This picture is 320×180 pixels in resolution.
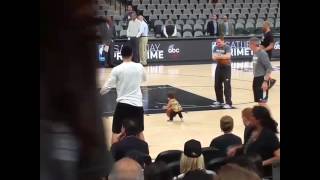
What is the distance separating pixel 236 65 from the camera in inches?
741

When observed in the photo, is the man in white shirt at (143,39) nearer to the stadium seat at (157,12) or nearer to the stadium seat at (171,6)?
the stadium seat at (157,12)

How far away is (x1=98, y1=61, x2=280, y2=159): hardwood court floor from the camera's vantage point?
841 cm

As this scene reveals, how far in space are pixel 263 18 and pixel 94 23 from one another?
23.1 m

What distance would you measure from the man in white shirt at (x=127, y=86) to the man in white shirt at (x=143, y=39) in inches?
420

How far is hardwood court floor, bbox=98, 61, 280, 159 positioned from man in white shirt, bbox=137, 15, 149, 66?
1.11 m

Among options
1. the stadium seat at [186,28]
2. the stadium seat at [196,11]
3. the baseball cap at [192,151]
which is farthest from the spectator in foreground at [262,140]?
the stadium seat at [196,11]

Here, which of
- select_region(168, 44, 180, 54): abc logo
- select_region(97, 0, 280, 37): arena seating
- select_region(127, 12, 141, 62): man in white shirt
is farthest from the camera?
select_region(97, 0, 280, 37): arena seating

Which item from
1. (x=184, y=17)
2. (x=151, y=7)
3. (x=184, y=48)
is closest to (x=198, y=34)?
(x=184, y=48)

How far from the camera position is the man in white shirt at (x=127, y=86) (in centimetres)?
675

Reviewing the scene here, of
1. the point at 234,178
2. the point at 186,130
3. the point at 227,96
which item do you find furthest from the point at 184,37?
the point at 234,178

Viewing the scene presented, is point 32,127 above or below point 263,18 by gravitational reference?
below

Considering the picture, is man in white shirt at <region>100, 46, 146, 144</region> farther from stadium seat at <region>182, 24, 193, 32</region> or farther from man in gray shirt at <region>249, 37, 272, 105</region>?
stadium seat at <region>182, 24, 193, 32</region>

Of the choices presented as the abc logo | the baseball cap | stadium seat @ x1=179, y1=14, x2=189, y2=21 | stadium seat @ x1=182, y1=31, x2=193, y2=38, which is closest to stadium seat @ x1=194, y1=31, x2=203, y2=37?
stadium seat @ x1=182, y1=31, x2=193, y2=38
